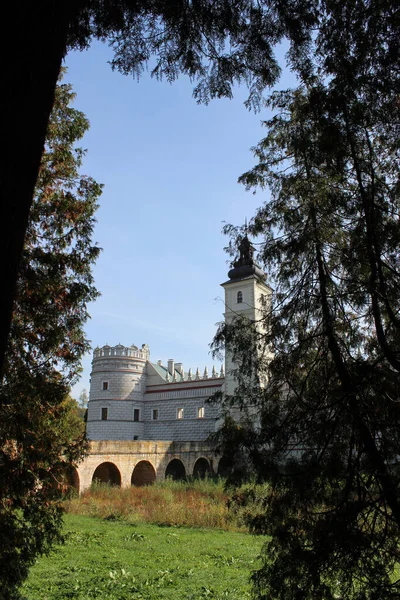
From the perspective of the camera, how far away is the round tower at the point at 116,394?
111 ft

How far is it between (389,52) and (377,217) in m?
1.27

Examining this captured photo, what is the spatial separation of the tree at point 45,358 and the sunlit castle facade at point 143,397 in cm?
2608

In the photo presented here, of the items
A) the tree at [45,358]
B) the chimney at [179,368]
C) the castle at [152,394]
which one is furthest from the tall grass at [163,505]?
the chimney at [179,368]

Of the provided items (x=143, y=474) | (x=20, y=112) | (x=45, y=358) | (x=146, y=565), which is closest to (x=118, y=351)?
(x=143, y=474)

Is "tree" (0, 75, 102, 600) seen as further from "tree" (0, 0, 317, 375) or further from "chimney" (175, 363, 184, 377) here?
"chimney" (175, 363, 184, 377)

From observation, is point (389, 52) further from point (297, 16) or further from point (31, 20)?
point (31, 20)

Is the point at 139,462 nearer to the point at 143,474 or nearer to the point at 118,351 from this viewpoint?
the point at 143,474

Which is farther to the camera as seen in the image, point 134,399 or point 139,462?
point 134,399

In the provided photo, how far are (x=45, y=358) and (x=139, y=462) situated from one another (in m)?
19.4

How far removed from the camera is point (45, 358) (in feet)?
16.6

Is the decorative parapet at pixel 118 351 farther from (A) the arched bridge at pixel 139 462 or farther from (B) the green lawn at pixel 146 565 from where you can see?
(B) the green lawn at pixel 146 565

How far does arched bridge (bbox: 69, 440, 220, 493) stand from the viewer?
63.5 feet

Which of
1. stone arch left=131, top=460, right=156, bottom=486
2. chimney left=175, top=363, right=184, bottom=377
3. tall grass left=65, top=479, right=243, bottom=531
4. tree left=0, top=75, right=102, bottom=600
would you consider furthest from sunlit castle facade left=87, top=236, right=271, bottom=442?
tree left=0, top=75, right=102, bottom=600

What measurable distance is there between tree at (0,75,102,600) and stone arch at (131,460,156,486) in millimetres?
18837
